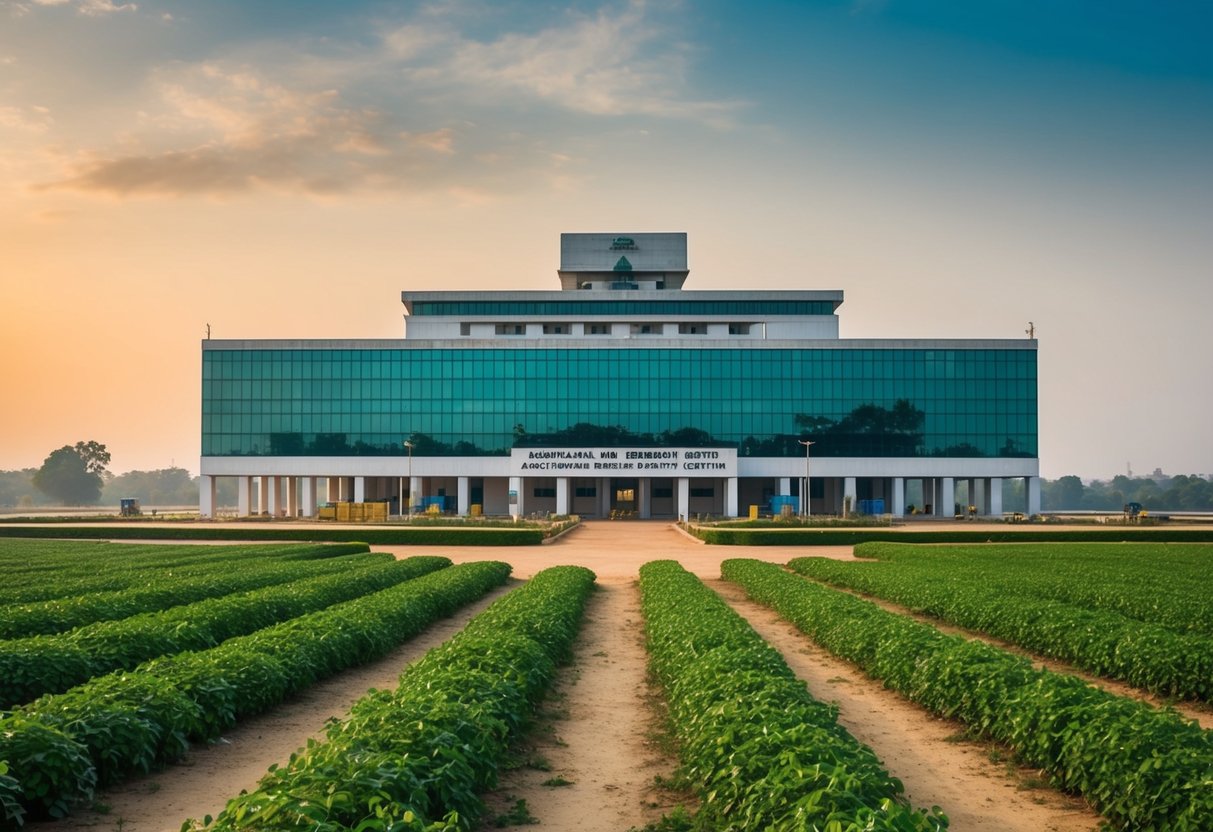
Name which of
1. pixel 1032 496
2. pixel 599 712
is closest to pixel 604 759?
pixel 599 712

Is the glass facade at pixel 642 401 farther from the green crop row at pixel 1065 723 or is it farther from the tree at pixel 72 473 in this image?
the tree at pixel 72 473

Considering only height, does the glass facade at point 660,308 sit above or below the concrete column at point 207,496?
above

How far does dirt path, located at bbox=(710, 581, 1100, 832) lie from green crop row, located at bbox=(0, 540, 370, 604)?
19806 millimetres

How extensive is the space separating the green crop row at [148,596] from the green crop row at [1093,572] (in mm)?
20054

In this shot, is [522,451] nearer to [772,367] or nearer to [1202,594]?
[772,367]

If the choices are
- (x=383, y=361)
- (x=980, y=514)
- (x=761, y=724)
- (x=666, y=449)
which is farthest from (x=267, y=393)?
(x=761, y=724)

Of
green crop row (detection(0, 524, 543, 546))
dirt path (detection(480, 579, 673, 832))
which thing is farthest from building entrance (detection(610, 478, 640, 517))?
dirt path (detection(480, 579, 673, 832))

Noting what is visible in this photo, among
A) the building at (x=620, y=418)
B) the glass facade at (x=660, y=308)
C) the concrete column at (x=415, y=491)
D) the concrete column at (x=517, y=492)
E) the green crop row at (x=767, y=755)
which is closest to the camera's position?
the green crop row at (x=767, y=755)

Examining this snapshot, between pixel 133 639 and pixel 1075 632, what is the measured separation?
1735cm

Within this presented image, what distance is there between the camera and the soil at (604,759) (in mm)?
10281

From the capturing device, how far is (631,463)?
8469 centimetres

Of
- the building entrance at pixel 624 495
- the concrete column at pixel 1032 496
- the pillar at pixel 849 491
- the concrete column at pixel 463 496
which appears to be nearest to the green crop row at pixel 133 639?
the concrete column at pixel 463 496

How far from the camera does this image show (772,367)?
8762 cm

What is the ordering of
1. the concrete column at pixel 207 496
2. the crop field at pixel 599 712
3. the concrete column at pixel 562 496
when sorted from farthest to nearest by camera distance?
the concrete column at pixel 207 496, the concrete column at pixel 562 496, the crop field at pixel 599 712
